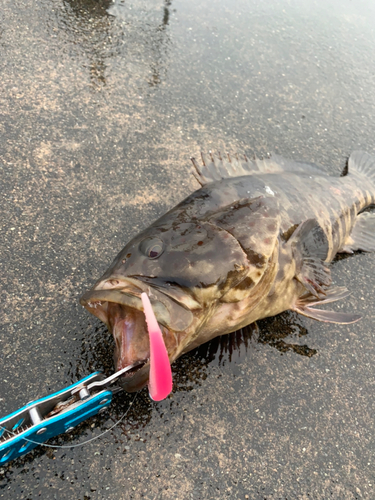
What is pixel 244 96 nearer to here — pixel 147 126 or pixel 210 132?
pixel 210 132

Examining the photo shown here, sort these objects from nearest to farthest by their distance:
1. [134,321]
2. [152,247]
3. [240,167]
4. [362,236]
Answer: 1. [134,321]
2. [152,247]
3. [240,167]
4. [362,236]

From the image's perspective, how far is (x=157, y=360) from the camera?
1.52 metres

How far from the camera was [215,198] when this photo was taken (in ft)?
8.24

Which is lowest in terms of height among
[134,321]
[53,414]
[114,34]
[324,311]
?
[53,414]

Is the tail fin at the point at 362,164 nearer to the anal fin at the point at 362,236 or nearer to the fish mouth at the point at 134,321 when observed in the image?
the anal fin at the point at 362,236

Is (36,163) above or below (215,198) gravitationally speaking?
below

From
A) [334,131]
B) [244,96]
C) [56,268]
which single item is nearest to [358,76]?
[334,131]

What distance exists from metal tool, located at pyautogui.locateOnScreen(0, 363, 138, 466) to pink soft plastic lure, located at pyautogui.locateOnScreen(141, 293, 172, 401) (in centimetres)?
28

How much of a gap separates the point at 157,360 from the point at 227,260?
2.57 ft

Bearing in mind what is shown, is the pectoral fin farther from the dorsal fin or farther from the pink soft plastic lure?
the pink soft plastic lure

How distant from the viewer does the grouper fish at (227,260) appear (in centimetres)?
184

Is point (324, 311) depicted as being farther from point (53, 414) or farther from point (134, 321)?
point (53, 414)

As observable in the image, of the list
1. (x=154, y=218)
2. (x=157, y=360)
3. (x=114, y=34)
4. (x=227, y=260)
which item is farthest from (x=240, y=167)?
(x=114, y=34)

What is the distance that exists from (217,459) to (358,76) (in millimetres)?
5596
